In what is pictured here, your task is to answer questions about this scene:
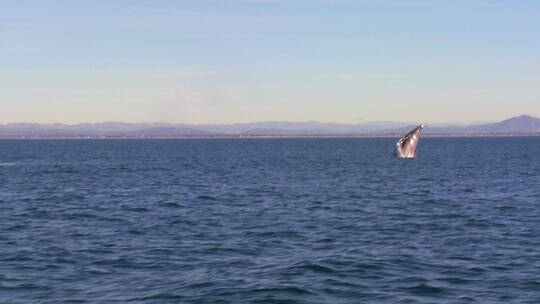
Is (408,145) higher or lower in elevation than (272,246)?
higher

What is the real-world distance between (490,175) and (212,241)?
52049 mm

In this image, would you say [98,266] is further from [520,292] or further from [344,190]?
[344,190]

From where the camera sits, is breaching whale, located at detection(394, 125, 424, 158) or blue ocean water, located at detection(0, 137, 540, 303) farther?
breaching whale, located at detection(394, 125, 424, 158)

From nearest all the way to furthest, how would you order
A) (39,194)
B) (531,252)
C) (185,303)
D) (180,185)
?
(185,303), (531,252), (39,194), (180,185)

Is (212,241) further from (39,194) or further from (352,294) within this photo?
(39,194)

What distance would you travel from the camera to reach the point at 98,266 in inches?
1034

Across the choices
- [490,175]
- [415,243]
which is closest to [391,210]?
[415,243]

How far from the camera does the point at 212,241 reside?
31906mm

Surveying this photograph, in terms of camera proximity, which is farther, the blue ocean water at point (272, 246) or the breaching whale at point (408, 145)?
the breaching whale at point (408, 145)

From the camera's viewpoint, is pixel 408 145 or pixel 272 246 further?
pixel 408 145

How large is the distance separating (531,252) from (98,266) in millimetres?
16036

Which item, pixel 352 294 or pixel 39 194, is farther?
pixel 39 194

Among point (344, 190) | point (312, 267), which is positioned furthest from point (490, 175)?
point (312, 267)

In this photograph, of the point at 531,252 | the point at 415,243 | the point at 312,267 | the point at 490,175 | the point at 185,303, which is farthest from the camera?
the point at 490,175
